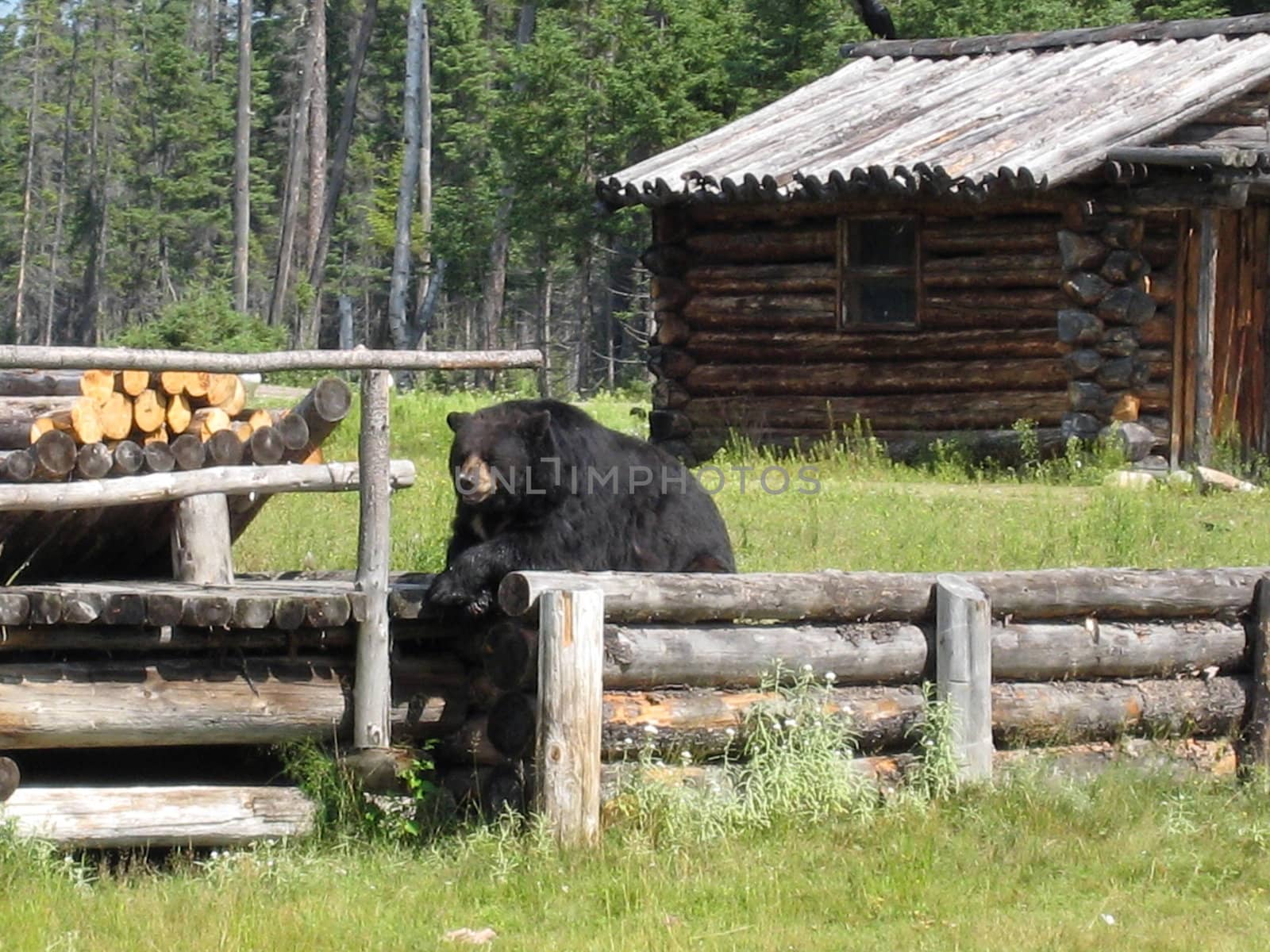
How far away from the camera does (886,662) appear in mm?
7680

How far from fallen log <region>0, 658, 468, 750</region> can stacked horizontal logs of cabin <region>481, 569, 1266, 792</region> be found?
0.58m

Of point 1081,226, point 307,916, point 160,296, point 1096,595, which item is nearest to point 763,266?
point 1081,226

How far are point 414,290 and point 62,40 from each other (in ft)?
55.4

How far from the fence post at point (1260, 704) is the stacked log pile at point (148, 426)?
13.6ft

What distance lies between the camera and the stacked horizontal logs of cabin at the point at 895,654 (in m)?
7.23

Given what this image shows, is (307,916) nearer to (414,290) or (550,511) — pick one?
(550,511)

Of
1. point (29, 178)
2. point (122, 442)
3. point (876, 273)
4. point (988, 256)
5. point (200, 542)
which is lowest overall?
point (200, 542)

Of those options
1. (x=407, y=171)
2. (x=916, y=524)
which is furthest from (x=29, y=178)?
(x=916, y=524)

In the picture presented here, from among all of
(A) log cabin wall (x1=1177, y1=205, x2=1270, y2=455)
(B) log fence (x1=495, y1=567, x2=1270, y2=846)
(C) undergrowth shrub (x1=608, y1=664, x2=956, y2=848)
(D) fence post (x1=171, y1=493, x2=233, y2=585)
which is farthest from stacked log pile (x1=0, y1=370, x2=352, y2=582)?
(A) log cabin wall (x1=1177, y1=205, x2=1270, y2=455)

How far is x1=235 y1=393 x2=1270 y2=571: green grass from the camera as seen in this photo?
11461 mm

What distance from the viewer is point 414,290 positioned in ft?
192

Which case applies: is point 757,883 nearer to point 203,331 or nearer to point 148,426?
point 148,426

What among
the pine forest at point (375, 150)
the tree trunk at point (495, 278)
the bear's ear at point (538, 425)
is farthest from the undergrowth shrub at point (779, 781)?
the tree trunk at point (495, 278)

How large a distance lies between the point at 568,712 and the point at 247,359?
77.3 inches
